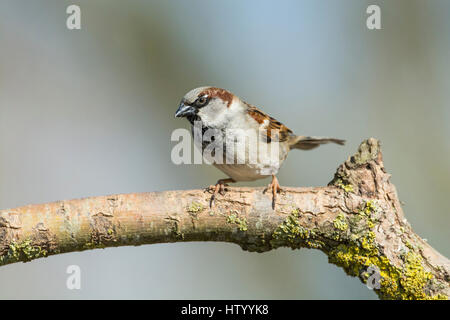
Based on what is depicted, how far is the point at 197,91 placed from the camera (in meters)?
4.48

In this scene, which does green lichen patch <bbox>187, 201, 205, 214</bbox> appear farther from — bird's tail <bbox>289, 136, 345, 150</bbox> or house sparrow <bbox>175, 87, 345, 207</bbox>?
bird's tail <bbox>289, 136, 345, 150</bbox>

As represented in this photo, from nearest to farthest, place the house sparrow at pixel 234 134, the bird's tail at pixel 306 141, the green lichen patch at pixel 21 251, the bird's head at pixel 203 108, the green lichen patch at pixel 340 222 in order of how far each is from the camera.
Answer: the green lichen patch at pixel 21 251, the green lichen patch at pixel 340 222, the house sparrow at pixel 234 134, the bird's head at pixel 203 108, the bird's tail at pixel 306 141

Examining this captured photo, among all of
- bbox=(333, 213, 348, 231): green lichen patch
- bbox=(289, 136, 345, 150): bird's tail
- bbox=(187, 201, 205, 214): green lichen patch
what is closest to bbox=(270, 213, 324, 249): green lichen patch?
bbox=(333, 213, 348, 231): green lichen patch

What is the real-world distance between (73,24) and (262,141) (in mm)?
4225

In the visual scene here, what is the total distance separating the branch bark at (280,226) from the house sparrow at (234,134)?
0.81 meters

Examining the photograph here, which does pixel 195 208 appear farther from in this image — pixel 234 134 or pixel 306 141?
pixel 306 141

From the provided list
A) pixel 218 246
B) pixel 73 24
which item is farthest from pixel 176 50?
pixel 218 246

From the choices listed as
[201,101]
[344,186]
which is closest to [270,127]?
[201,101]

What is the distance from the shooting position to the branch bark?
121 inches

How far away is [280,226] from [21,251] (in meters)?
1.70

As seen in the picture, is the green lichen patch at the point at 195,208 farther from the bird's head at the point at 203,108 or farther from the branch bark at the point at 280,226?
the bird's head at the point at 203,108

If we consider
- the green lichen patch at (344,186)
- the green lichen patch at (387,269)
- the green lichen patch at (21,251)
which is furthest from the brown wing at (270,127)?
the green lichen patch at (21,251)

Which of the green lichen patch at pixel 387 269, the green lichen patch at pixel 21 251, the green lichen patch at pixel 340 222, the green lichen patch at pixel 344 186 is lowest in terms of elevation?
the green lichen patch at pixel 387 269

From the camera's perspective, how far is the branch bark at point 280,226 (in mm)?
3062
